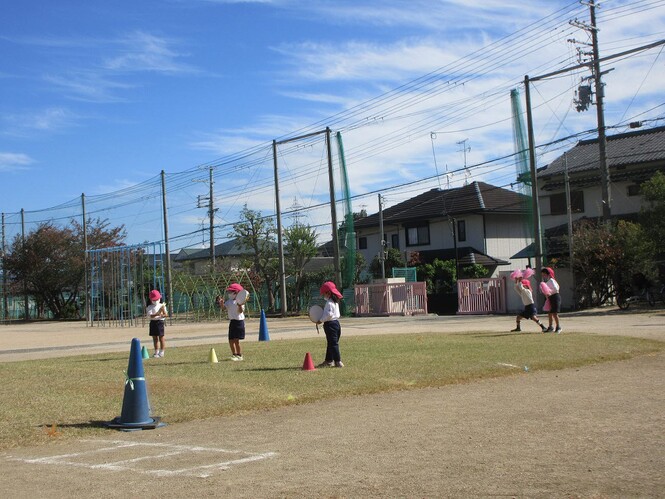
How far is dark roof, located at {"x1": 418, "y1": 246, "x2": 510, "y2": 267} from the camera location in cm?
4978

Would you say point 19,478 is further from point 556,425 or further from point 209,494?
point 556,425

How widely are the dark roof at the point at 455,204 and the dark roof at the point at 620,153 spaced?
399 centimetres

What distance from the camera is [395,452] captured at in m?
7.08

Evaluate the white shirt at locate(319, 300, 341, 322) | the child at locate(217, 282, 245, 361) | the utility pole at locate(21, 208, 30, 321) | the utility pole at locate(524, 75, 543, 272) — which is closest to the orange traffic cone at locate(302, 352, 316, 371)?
the white shirt at locate(319, 300, 341, 322)

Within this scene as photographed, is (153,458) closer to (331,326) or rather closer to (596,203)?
(331,326)

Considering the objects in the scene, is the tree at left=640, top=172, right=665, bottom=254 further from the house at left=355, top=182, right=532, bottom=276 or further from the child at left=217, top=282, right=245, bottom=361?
the child at left=217, top=282, right=245, bottom=361

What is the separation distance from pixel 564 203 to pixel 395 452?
143 ft

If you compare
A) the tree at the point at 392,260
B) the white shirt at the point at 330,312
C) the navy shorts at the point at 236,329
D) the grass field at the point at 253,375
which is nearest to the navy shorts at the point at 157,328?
the grass field at the point at 253,375

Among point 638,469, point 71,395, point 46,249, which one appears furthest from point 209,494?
point 46,249

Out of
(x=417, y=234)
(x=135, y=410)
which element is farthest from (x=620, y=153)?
(x=135, y=410)

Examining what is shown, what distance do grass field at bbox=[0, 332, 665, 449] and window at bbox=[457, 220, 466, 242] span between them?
3386cm

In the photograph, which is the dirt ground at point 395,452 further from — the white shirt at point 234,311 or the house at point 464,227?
the house at point 464,227

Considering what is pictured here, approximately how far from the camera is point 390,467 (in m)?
6.49

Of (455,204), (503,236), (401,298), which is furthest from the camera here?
(455,204)
